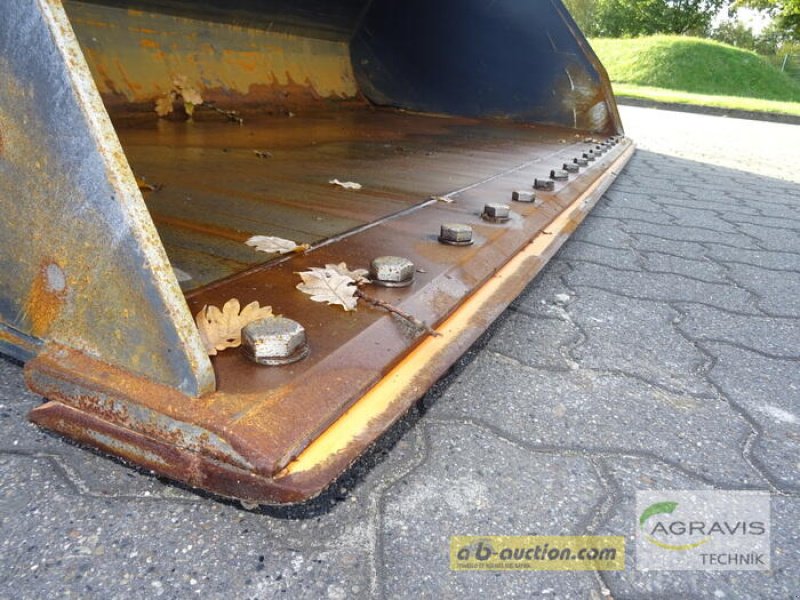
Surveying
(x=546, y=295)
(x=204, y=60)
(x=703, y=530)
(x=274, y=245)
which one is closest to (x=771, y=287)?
(x=546, y=295)

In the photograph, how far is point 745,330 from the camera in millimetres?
1426

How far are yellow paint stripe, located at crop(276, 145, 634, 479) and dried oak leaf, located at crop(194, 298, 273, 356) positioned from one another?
193 mm

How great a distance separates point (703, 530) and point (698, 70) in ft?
80.9

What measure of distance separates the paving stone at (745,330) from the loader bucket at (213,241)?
39cm

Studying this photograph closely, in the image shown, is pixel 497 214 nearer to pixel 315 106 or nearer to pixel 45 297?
pixel 45 297

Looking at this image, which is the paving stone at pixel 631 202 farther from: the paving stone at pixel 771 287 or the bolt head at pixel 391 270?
the bolt head at pixel 391 270

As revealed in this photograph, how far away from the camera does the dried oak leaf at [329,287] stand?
928mm

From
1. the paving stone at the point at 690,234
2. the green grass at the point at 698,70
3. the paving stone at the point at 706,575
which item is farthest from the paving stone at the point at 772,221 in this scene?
the green grass at the point at 698,70

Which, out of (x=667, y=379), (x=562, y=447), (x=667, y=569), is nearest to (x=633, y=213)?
(x=667, y=379)

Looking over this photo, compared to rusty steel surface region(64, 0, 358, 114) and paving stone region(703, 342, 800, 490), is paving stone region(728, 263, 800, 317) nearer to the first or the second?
paving stone region(703, 342, 800, 490)

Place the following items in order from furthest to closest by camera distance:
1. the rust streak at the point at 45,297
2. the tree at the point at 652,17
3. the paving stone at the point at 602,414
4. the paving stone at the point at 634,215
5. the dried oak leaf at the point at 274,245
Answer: the tree at the point at 652,17, the paving stone at the point at 634,215, the dried oak leaf at the point at 274,245, the paving stone at the point at 602,414, the rust streak at the point at 45,297

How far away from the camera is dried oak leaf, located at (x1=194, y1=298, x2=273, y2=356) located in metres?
0.76

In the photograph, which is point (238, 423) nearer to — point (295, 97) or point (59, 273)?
point (59, 273)

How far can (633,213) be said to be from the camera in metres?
2.63
